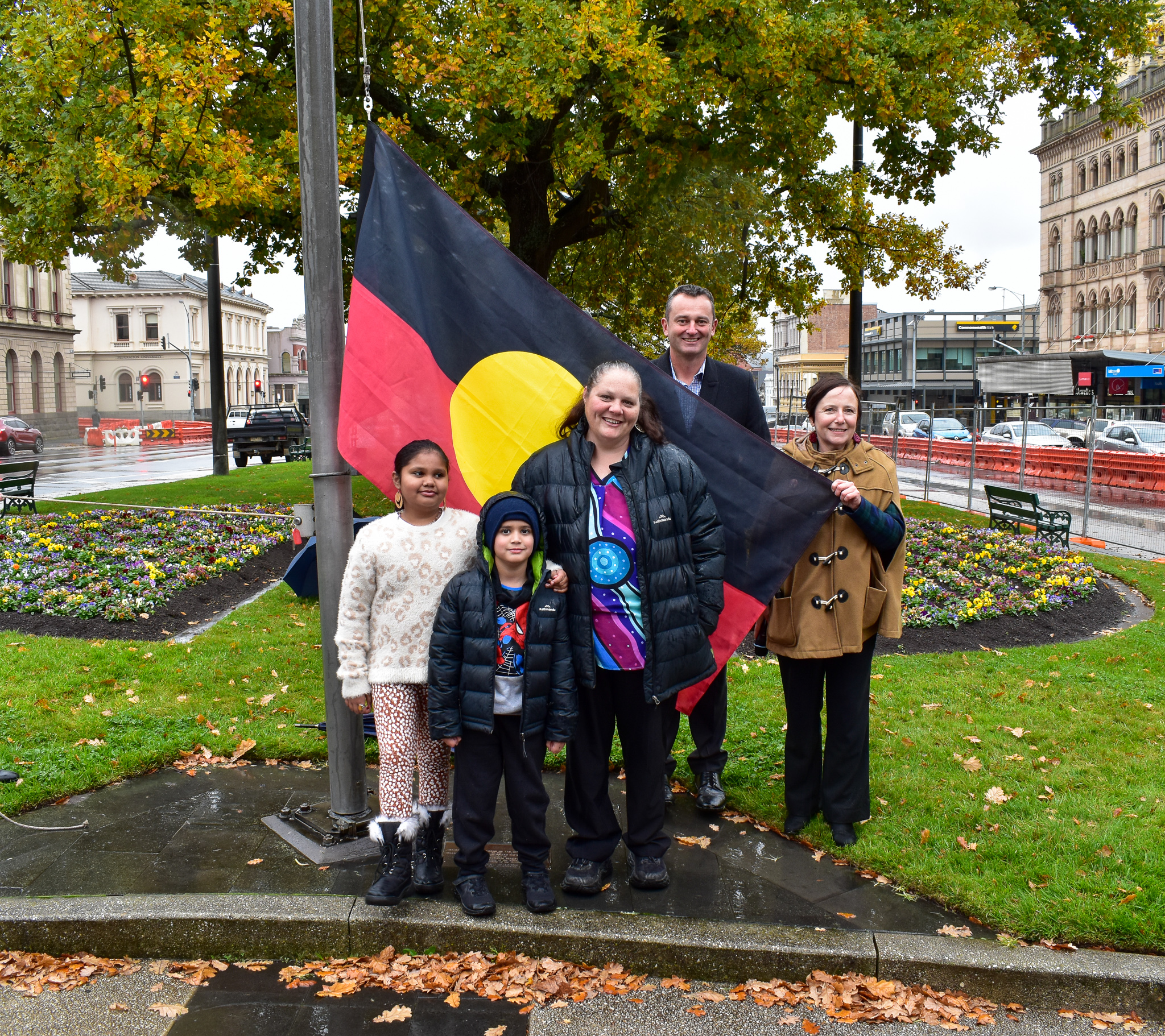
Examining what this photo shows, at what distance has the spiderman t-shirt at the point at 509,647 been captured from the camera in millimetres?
3701

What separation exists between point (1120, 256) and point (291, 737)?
66.8 m

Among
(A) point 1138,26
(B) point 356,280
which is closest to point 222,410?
(A) point 1138,26

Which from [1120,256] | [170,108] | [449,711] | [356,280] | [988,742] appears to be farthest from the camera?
[1120,256]

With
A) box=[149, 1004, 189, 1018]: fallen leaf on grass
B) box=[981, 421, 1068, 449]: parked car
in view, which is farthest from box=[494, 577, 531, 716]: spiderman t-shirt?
box=[981, 421, 1068, 449]: parked car

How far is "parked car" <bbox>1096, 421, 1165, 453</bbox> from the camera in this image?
2433 cm

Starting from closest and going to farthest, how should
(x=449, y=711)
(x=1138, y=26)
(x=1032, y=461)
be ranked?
1. (x=449, y=711)
2. (x=1138, y=26)
3. (x=1032, y=461)

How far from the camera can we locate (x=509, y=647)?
12.2 feet

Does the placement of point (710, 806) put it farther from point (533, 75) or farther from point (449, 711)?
point (533, 75)


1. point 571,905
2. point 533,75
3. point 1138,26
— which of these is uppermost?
point 1138,26

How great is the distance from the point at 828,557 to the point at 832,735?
796 mm

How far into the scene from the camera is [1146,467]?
2305 centimetres

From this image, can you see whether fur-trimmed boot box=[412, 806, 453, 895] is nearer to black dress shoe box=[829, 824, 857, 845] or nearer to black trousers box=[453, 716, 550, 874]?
black trousers box=[453, 716, 550, 874]

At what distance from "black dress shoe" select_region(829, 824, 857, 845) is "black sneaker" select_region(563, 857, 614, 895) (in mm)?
1049

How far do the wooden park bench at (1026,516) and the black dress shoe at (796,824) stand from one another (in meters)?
9.84
